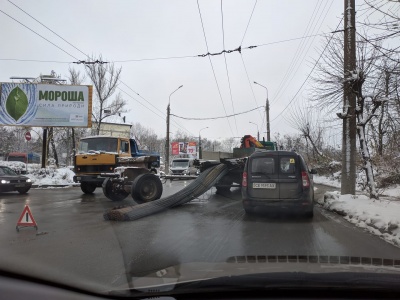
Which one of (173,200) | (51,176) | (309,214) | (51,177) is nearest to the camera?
(309,214)

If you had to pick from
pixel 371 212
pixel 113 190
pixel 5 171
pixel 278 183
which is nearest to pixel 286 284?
pixel 278 183

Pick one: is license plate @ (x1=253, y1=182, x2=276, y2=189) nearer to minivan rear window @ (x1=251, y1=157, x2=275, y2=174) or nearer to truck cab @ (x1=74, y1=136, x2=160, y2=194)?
minivan rear window @ (x1=251, y1=157, x2=275, y2=174)

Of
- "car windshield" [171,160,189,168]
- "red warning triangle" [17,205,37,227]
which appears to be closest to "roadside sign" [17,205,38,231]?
"red warning triangle" [17,205,37,227]

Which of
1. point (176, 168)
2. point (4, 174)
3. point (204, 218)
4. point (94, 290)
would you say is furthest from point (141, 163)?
point (176, 168)

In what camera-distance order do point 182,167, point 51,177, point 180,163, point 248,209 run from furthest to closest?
point 180,163 < point 182,167 < point 51,177 < point 248,209

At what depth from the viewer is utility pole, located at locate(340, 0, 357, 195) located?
13367 millimetres

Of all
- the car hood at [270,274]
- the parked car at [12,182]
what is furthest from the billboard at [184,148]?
the car hood at [270,274]

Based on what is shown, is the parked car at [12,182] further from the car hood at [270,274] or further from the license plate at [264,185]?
the car hood at [270,274]

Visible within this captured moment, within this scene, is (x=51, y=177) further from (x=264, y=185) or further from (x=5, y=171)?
(x=264, y=185)

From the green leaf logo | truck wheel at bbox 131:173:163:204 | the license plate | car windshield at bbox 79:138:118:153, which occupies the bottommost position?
truck wheel at bbox 131:173:163:204

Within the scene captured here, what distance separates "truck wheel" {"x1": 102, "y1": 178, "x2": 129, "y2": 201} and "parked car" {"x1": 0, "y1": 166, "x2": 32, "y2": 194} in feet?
19.9

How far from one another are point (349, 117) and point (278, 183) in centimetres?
526

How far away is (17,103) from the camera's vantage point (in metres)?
27.0

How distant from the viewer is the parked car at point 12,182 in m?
17.5
